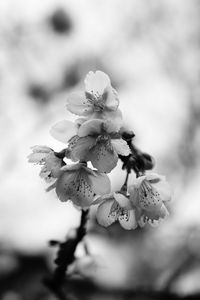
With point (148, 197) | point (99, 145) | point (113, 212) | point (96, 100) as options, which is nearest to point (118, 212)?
point (113, 212)

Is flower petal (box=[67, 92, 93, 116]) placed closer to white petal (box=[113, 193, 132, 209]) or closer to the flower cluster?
the flower cluster

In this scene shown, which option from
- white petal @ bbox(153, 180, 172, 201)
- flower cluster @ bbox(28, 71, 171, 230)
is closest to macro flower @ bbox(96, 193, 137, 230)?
flower cluster @ bbox(28, 71, 171, 230)

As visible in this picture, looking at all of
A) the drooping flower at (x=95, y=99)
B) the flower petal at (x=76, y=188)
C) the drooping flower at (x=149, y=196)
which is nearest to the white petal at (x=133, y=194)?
the drooping flower at (x=149, y=196)

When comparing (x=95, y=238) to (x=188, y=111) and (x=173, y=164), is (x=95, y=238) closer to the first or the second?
(x=173, y=164)

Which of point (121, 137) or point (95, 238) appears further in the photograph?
point (95, 238)

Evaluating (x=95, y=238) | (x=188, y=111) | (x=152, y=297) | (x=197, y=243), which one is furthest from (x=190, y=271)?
(x=188, y=111)

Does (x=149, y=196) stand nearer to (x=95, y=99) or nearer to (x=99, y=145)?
(x=99, y=145)
